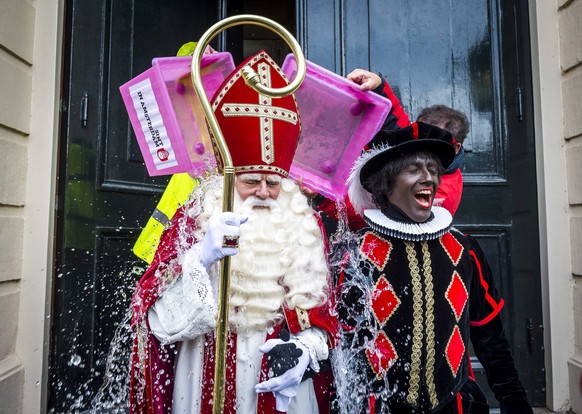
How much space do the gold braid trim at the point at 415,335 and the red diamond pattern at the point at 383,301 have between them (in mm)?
78

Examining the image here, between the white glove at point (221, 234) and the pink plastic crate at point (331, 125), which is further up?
the pink plastic crate at point (331, 125)

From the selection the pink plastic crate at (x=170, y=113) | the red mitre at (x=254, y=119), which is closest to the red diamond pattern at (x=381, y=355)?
the red mitre at (x=254, y=119)

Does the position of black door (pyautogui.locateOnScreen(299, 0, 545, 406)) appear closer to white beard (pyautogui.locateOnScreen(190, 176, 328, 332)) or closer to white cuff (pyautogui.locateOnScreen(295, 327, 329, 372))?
white beard (pyautogui.locateOnScreen(190, 176, 328, 332))

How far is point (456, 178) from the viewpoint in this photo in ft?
8.36

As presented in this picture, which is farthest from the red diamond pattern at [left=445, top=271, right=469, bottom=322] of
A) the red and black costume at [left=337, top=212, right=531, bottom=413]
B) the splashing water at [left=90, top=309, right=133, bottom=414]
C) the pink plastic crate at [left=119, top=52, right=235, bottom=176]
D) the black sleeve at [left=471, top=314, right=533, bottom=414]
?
the splashing water at [left=90, top=309, right=133, bottom=414]

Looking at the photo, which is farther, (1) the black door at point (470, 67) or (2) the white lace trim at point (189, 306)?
(1) the black door at point (470, 67)

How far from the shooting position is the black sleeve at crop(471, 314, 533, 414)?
197 cm

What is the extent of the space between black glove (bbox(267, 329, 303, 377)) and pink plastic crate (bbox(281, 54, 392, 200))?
2.27 feet

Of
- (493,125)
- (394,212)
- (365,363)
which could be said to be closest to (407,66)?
(493,125)

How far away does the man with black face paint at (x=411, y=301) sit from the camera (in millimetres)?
1838

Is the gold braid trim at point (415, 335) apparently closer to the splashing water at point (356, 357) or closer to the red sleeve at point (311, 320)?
the splashing water at point (356, 357)

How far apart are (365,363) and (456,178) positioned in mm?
1157

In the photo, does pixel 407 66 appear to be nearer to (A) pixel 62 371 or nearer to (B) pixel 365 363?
(B) pixel 365 363

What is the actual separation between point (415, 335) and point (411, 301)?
0.41ft
